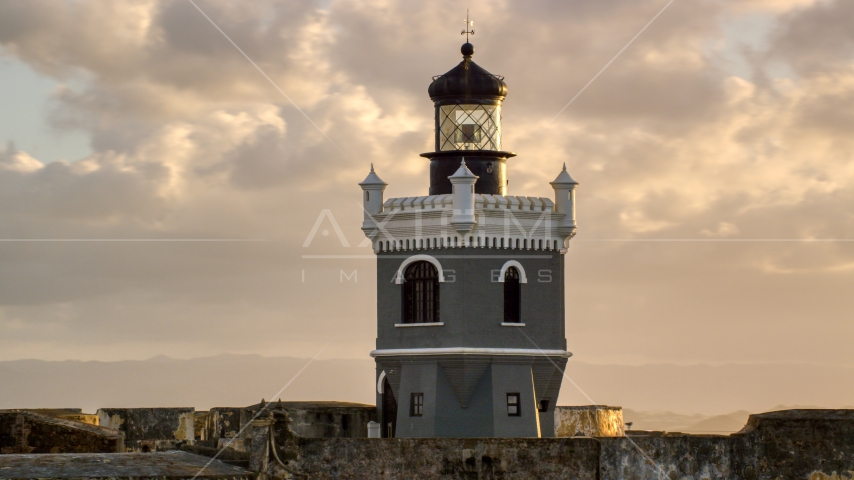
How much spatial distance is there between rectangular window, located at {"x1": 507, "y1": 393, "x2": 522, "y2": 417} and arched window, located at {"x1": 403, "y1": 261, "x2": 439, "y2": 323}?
2649mm

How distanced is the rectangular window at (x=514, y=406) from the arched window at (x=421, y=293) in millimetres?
2649

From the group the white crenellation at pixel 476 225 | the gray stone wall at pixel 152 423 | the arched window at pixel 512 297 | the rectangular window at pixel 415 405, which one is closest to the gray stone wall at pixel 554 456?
the rectangular window at pixel 415 405

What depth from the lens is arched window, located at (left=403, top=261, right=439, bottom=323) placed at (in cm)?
4400

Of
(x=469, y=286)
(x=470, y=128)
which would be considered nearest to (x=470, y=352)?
(x=469, y=286)

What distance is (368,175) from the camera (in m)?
45.5

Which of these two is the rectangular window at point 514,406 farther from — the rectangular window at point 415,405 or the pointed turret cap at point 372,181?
the pointed turret cap at point 372,181

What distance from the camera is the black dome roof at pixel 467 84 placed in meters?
44.9

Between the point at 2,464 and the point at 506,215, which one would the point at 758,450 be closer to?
the point at 506,215

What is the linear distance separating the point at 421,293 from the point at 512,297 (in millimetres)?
2295

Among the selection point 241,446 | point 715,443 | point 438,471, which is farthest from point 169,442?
point 715,443

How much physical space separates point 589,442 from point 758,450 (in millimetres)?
4271

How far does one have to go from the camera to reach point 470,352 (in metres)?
43.1

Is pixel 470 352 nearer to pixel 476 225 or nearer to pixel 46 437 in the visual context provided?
pixel 476 225

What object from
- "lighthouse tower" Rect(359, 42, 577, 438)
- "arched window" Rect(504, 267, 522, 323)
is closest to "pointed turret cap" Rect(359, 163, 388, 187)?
"lighthouse tower" Rect(359, 42, 577, 438)
